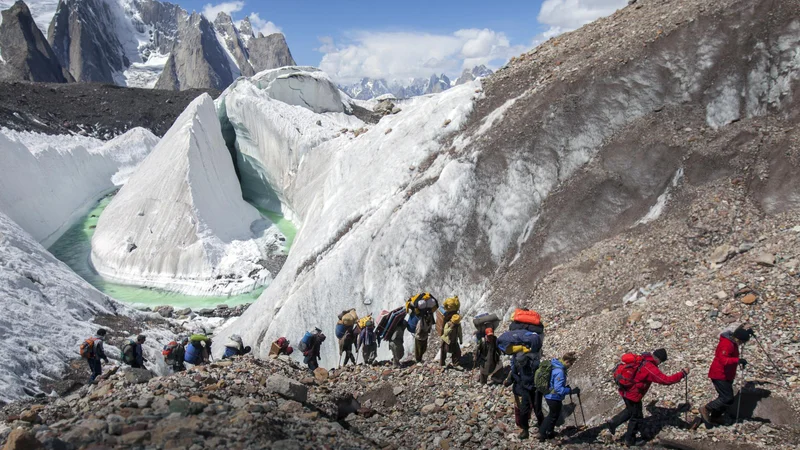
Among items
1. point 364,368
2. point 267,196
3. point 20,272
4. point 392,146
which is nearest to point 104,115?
point 267,196

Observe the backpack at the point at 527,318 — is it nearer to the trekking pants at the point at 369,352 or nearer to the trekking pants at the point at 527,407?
the trekking pants at the point at 527,407

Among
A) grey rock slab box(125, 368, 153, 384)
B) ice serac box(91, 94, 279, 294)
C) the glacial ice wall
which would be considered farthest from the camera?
ice serac box(91, 94, 279, 294)

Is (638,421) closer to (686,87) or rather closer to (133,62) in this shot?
(686,87)

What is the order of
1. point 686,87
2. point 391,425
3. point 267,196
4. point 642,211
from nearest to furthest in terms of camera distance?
point 391,425, point 642,211, point 686,87, point 267,196

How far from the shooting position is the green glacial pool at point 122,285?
2538 centimetres

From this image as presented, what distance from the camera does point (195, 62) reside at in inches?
6201

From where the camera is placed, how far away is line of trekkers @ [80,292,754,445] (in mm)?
6812

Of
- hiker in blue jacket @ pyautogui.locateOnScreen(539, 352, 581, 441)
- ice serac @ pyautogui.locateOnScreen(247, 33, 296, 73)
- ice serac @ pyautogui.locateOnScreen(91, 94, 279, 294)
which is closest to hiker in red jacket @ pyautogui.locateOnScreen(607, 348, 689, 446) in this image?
hiker in blue jacket @ pyautogui.locateOnScreen(539, 352, 581, 441)

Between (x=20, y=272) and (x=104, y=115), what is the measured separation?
49.8 metres

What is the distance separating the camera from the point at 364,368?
39.6 ft

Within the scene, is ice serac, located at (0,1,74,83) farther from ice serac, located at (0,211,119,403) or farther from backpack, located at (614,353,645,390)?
backpack, located at (614,353,645,390)

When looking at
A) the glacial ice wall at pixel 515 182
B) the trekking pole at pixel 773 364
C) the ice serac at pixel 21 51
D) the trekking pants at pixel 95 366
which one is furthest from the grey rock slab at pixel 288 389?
the ice serac at pixel 21 51

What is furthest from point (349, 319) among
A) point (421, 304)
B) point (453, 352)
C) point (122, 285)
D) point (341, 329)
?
point (122, 285)

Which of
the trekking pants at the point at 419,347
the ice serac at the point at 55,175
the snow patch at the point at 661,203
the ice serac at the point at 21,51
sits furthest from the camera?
the ice serac at the point at 21,51
